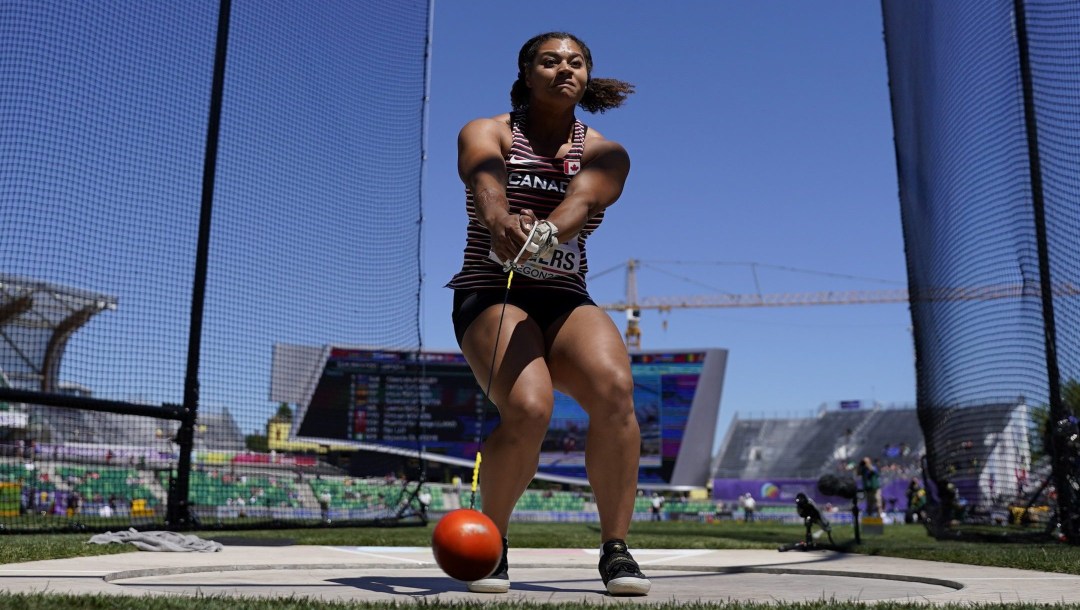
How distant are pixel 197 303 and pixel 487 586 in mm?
6735

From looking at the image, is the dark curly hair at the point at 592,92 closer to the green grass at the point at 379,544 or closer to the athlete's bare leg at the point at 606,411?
the athlete's bare leg at the point at 606,411

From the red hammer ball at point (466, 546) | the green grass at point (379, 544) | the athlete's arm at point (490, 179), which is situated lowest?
the green grass at point (379, 544)

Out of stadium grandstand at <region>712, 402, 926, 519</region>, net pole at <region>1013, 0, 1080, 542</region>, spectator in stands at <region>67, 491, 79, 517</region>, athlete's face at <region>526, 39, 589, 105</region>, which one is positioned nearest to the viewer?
athlete's face at <region>526, 39, 589, 105</region>

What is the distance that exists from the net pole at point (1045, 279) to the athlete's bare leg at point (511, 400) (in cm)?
633

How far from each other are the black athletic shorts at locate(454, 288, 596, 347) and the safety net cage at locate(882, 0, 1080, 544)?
20.5ft

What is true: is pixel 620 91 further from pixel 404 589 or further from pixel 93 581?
pixel 93 581

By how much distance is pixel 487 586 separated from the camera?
10.7 ft

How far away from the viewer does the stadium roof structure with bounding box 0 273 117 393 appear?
9.57 meters

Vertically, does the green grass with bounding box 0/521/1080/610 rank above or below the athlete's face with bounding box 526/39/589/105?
below

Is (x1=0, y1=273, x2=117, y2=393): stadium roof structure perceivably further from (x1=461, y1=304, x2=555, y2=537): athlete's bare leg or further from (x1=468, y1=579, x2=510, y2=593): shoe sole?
(x1=468, y1=579, x2=510, y2=593): shoe sole

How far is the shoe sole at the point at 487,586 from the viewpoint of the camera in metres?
3.26

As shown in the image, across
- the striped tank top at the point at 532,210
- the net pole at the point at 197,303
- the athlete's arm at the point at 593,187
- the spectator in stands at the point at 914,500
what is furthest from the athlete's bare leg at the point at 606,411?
the spectator in stands at the point at 914,500

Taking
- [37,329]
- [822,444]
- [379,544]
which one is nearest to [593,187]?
[379,544]

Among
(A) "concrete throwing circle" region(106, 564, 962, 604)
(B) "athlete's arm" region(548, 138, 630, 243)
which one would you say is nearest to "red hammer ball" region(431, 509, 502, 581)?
(A) "concrete throwing circle" region(106, 564, 962, 604)
